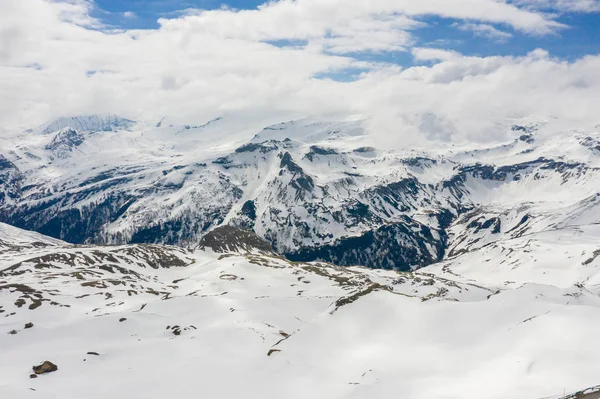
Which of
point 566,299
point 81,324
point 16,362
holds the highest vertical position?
point 16,362

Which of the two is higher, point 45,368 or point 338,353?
point 45,368

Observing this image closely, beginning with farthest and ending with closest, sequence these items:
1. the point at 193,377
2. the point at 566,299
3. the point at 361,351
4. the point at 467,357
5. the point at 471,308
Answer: the point at 566,299, the point at 471,308, the point at 361,351, the point at 193,377, the point at 467,357

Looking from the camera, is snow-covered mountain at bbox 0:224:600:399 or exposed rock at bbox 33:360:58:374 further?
exposed rock at bbox 33:360:58:374

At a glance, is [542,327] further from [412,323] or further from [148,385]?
[148,385]

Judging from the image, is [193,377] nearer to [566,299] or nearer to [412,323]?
[412,323]

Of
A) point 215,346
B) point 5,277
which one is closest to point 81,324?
point 215,346

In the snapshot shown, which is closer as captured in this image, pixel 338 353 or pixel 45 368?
pixel 45 368

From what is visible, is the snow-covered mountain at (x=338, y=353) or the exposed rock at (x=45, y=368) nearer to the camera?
the snow-covered mountain at (x=338, y=353)

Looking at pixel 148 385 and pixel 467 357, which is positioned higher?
pixel 467 357

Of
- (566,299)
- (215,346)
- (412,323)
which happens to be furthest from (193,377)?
(566,299)

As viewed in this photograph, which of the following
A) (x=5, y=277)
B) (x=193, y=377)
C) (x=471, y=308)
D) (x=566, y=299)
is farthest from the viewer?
(x=5, y=277)

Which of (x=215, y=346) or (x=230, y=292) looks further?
(x=230, y=292)
